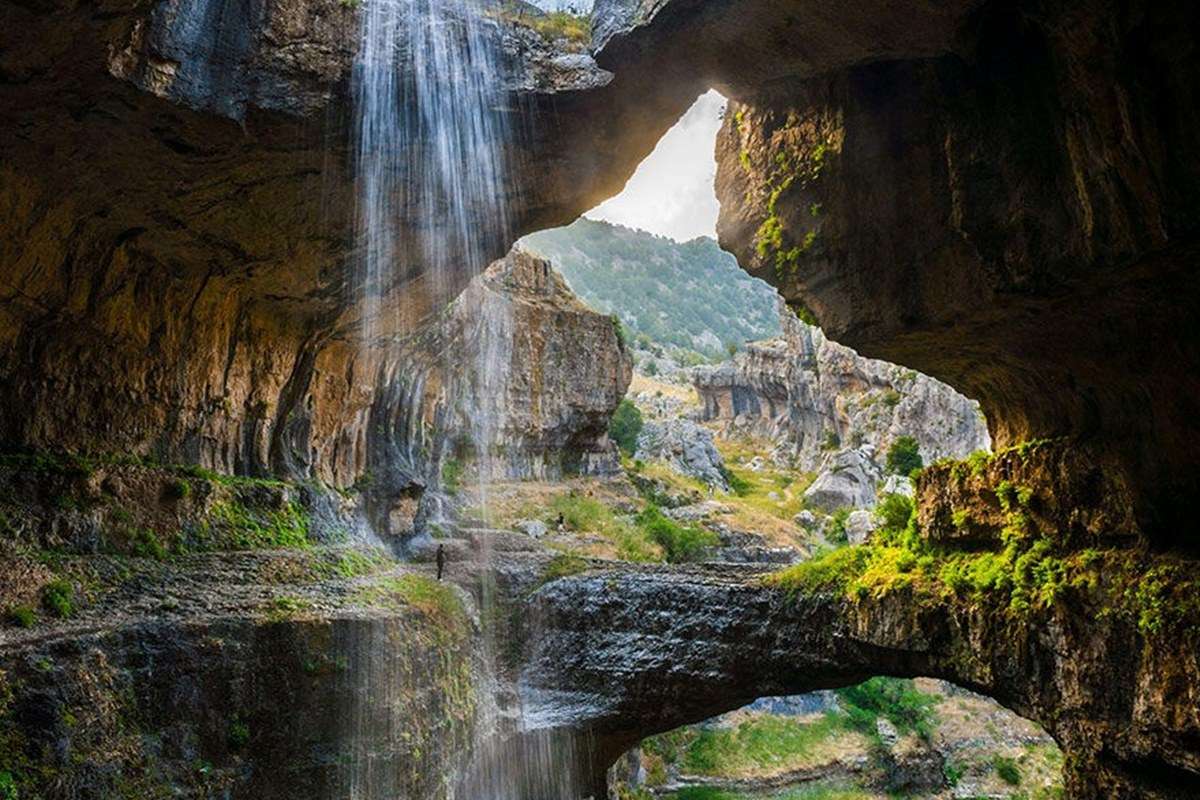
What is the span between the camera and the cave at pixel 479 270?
27.7 ft

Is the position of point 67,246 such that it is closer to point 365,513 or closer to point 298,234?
point 298,234

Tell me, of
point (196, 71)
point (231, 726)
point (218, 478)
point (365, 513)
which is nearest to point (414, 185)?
point (196, 71)

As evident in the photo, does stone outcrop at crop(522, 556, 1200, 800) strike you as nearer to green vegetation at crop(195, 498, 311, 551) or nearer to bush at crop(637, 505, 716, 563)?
green vegetation at crop(195, 498, 311, 551)

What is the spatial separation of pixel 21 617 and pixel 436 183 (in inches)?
362

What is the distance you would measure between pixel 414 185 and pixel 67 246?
5.50 m

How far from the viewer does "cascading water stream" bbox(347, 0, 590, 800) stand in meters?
11.6

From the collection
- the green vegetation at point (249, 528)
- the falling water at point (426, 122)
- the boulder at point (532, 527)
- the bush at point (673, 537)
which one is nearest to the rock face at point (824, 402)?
the bush at point (673, 537)

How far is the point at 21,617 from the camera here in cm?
847

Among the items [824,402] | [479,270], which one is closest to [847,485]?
[824,402]

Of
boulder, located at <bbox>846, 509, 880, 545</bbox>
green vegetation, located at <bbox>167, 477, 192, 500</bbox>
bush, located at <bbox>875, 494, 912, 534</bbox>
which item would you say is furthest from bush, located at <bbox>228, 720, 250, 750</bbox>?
boulder, located at <bbox>846, 509, 880, 545</bbox>

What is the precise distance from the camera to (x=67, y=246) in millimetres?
11125

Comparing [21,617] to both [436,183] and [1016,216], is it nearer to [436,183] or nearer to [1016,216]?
[436,183]

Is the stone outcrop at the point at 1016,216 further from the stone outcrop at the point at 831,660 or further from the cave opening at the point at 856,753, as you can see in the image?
the cave opening at the point at 856,753

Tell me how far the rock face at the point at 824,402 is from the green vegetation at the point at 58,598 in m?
34.8
